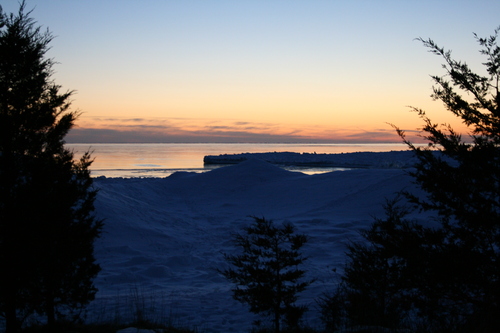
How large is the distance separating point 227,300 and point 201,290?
106 centimetres

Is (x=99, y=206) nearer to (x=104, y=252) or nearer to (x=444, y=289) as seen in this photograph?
(x=104, y=252)

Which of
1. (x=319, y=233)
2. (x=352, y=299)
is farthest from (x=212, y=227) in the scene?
(x=352, y=299)

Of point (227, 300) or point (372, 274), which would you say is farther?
point (227, 300)

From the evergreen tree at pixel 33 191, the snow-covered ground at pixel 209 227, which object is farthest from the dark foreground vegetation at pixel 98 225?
the snow-covered ground at pixel 209 227

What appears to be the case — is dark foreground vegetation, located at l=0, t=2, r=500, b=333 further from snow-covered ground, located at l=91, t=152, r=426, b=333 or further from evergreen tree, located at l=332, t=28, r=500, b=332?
snow-covered ground, located at l=91, t=152, r=426, b=333

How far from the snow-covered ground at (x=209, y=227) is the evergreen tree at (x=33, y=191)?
2124 mm

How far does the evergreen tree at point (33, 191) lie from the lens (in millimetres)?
6582

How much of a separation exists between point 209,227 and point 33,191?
11.9m

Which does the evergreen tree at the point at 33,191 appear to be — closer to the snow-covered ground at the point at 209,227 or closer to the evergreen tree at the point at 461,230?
the snow-covered ground at the point at 209,227

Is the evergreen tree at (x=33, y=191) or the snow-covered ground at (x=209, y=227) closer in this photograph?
the evergreen tree at (x=33, y=191)

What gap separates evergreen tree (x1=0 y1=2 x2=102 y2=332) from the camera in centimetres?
658

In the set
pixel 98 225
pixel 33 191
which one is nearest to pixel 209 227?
pixel 98 225

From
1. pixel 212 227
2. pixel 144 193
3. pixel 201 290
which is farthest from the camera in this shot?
pixel 144 193

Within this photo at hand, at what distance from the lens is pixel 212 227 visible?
1823 cm
